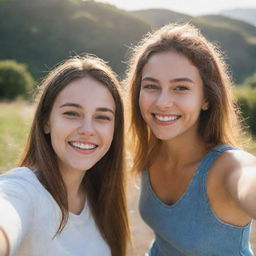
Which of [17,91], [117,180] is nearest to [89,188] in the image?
[117,180]

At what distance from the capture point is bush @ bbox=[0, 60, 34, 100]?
24953 millimetres

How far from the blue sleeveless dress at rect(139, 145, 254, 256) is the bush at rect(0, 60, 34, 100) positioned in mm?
23130

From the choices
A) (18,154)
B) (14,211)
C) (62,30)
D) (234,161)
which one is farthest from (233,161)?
(62,30)

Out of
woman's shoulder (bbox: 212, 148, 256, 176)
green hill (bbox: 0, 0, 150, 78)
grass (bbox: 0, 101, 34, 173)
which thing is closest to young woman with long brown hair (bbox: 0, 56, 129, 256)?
woman's shoulder (bbox: 212, 148, 256, 176)

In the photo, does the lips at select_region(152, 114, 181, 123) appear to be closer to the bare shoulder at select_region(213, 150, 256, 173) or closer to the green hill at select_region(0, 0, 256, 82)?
the bare shoulder at select_region(213, 150, 256, 173)

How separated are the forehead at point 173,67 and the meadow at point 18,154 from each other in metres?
0.82

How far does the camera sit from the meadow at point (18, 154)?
13.3 feet

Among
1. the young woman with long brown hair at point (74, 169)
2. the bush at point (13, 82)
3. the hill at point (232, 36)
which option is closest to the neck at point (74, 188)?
the young woman with long brown hair at point (74, 169)

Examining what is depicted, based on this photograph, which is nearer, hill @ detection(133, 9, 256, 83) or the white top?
the white top

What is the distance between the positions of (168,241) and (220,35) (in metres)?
55.7

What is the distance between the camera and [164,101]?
248 centimetres

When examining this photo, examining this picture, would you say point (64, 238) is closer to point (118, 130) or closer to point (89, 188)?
point (89, 188)

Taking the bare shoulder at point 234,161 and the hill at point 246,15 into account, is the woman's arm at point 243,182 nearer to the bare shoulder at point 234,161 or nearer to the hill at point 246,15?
the bare shoulder at point 234,161

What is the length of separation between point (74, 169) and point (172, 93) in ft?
2.40
